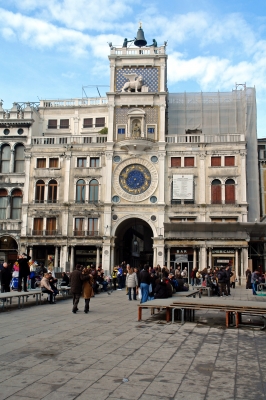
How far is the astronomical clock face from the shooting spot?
1759 inches

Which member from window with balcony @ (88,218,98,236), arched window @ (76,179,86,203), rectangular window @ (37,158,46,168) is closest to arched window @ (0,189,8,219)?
rectangular window @ (37,158,46,168)

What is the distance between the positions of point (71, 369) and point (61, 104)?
48.1 m

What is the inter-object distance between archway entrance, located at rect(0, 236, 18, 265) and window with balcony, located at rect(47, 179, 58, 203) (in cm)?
608

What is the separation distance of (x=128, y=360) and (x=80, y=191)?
1498 inches

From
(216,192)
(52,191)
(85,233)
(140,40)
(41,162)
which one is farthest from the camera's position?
(140,40)

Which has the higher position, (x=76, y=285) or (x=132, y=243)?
(x=132, y=243)

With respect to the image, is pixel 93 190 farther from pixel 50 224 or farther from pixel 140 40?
pixel 140 40

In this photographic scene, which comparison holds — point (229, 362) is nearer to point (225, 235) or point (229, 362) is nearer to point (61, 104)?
point (225, 235)

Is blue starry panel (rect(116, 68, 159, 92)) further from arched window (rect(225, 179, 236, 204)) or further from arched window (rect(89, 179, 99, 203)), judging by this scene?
arched window (rect(225, 179, 236, 204))

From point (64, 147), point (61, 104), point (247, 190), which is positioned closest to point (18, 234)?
point (64, 147)

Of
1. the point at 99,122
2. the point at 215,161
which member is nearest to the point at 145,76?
the point at 99,122

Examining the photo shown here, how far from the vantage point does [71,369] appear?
7578 millimetres

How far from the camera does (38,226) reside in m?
45.4

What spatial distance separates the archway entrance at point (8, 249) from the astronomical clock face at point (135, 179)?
12703 mm
